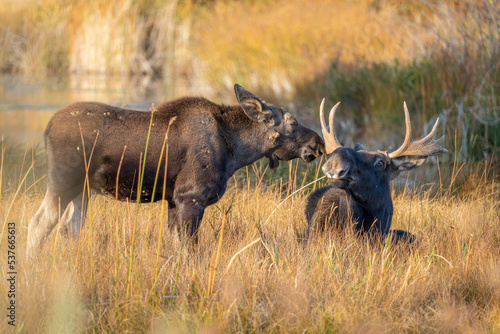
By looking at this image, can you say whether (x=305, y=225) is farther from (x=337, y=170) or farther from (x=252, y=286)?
(x=252, y=286)

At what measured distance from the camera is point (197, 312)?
141 inches

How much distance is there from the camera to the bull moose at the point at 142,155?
4.52 meters

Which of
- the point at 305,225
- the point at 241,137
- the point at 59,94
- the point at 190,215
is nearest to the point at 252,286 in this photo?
the point at 190,215

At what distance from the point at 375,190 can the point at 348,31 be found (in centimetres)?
1021

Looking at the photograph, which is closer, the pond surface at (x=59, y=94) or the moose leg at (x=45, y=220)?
the moose leg at (x=45, y=220)

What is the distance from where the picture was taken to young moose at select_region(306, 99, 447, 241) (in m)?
4.66

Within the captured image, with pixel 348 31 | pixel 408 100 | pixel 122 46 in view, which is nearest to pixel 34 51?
pixel 122 46

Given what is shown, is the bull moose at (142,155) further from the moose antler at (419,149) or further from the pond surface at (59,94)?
the pond surface at (59,94)

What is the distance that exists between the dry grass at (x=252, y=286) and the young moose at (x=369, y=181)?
171 mm

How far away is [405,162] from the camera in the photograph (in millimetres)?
5035

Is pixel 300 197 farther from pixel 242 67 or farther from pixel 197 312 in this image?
pixel 242 67

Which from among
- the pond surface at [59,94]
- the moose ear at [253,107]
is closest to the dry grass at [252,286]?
the moose ear at [253,107]

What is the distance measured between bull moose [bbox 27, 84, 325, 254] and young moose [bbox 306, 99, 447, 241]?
31.7 inches

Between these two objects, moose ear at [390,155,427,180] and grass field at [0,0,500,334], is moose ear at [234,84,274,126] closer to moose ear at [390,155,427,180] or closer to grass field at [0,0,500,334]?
grass field at [0,0,500,334]
